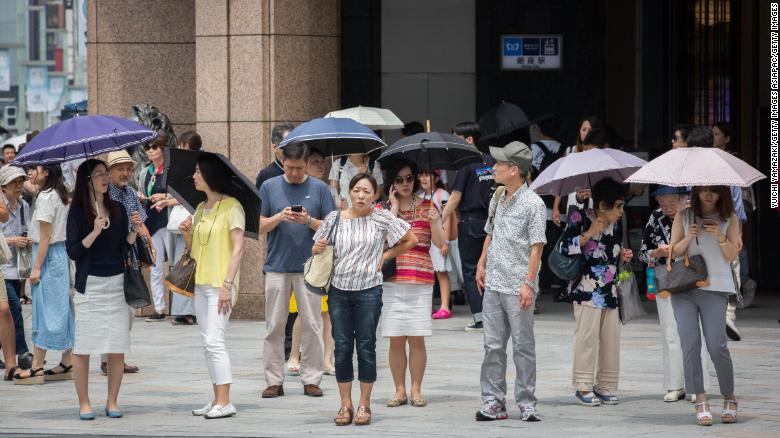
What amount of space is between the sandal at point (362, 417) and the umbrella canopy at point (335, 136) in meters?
2.34

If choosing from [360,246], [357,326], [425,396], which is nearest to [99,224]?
[360,246]

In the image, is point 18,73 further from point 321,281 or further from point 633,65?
point 321,281

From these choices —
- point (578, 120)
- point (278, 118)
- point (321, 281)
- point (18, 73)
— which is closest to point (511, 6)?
point (578, 120)

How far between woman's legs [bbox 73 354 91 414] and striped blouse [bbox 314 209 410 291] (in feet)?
5.70

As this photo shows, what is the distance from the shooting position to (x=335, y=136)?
11.6m

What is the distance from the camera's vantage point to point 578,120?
19.6 metres

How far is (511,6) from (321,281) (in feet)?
34.5

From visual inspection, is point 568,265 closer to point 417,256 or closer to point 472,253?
point 417,256

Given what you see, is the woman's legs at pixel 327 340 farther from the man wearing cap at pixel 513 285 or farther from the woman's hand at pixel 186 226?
the man wearing cap at pixel 513 285

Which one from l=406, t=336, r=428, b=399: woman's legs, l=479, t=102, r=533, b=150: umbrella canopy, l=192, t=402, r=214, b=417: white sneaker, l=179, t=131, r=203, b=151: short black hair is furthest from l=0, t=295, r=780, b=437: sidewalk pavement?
l=479, t=102, r=533, b=150: umbrella canopy

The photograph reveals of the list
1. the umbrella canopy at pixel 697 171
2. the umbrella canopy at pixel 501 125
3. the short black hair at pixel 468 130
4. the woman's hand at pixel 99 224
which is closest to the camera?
the umbrella canopy at pixel 697 171

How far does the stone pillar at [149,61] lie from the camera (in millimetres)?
16828

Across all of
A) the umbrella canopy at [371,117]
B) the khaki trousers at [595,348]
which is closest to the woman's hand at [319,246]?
the khaki trousers at [595,348]

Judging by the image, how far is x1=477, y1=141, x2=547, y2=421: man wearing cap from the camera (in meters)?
9.73
